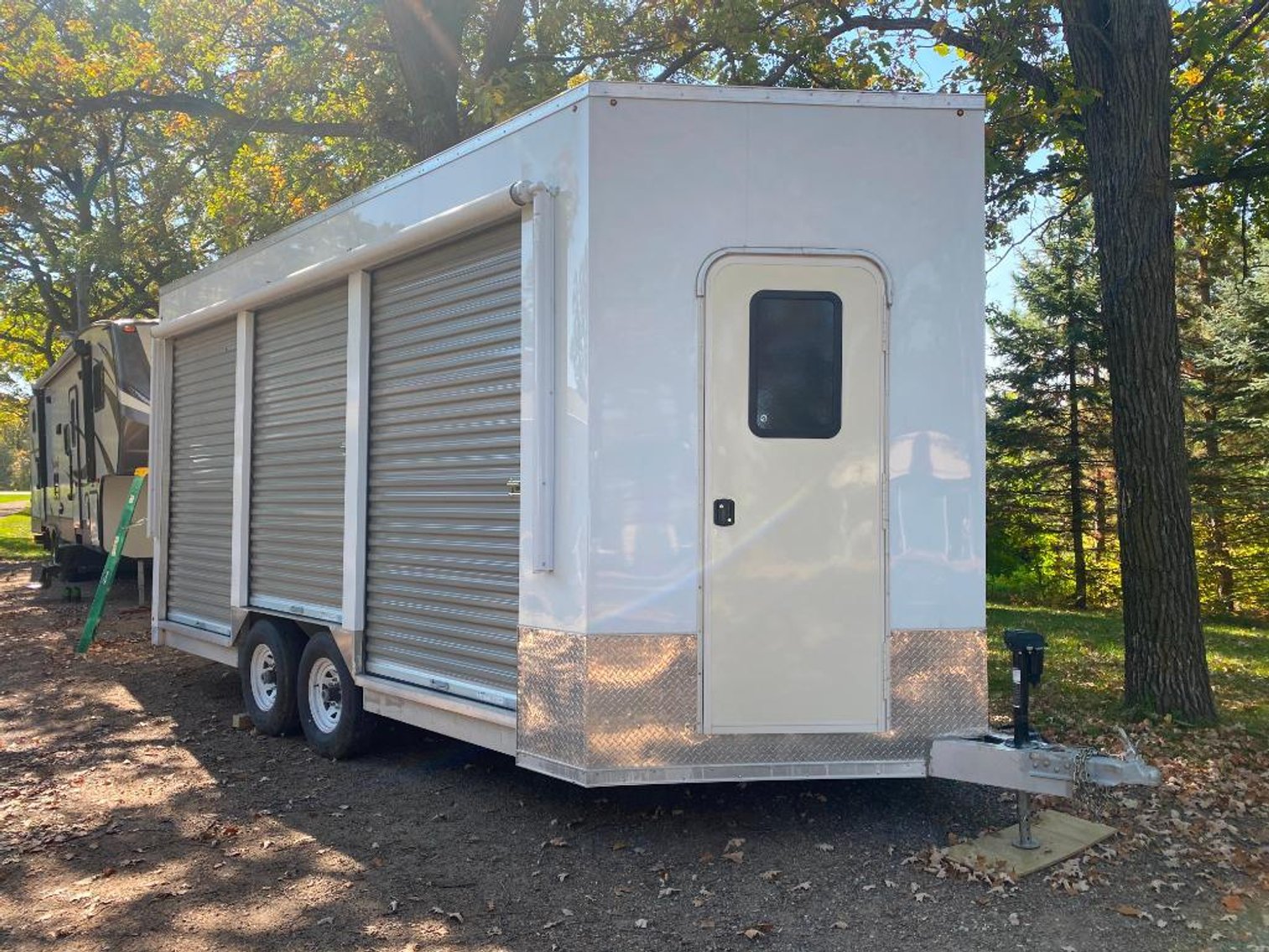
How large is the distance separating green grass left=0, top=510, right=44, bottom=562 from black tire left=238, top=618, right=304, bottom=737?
16053 millimetres

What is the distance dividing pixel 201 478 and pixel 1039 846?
19.7ft

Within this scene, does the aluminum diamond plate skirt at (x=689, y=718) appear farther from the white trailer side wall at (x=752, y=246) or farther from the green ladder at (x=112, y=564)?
the green ladder at (x=112, y=564)

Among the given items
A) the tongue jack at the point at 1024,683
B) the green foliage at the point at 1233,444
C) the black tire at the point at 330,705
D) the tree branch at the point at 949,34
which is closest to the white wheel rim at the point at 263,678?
the black tire at the point at 330,705

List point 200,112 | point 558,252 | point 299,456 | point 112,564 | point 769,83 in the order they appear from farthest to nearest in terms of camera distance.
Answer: point 200,112 → point 769,83 → point 112,564 → point 299,456 → point 558,252

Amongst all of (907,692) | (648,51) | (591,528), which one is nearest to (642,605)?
(591,528)

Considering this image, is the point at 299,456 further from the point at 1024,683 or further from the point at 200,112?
the point at 200,112

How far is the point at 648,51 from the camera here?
10.2 meters

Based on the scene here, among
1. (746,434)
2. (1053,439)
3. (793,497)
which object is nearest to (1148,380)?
(793,497)

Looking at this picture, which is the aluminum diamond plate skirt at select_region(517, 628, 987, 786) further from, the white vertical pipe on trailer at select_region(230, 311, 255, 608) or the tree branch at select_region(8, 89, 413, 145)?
the tree branch at select_region(8, 89, 413, 145)

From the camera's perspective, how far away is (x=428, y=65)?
9883 mm

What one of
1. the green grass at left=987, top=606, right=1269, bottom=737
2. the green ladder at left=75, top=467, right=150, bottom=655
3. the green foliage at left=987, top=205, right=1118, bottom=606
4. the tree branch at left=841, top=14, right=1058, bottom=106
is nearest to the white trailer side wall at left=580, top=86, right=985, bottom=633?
the green grass at left=987, top=606, right=1269, bottom=737

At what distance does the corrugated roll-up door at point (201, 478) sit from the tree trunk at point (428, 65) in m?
3.42

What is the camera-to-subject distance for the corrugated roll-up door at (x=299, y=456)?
583 centimetres

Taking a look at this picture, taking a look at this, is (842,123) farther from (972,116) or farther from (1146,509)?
(1146,509)
